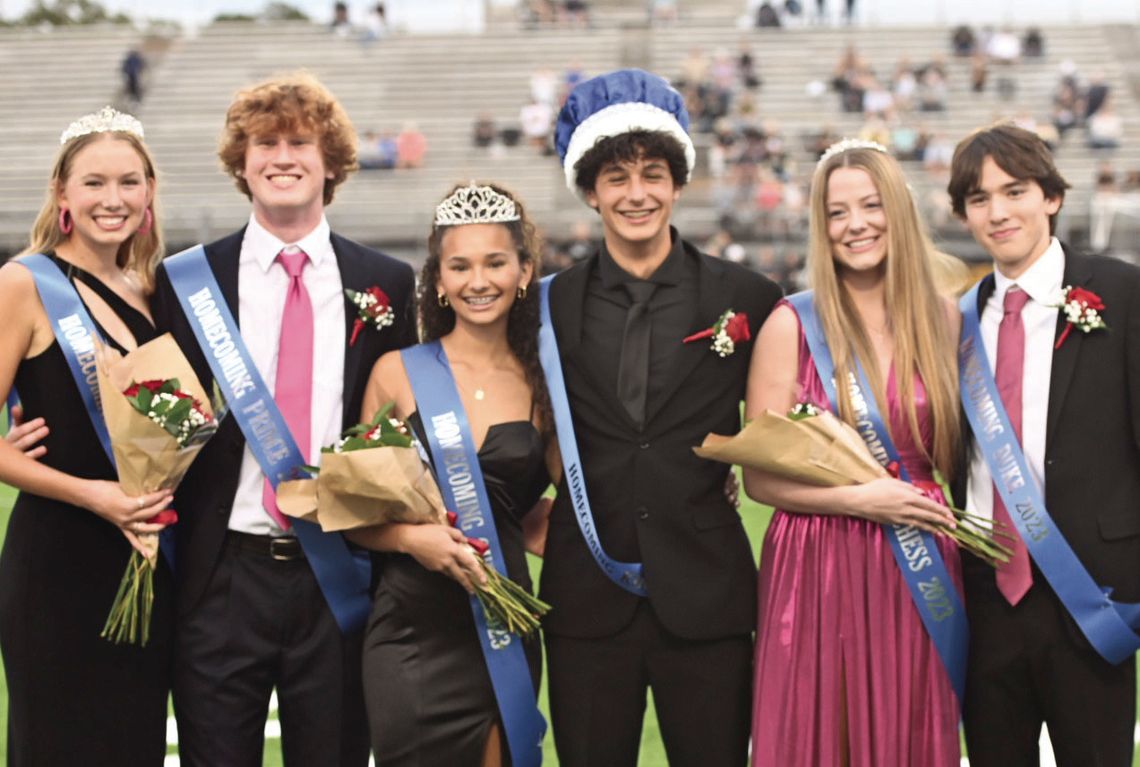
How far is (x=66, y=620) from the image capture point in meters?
3.66

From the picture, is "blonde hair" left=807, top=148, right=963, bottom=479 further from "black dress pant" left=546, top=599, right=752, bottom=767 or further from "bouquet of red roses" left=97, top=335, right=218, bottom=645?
"bouquet of red roses" left=97, top=335, right=218, bottom=645

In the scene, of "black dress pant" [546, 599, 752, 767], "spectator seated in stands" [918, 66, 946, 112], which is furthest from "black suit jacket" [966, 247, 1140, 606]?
"spectator seated in stands" [918, 66, 946, 112]

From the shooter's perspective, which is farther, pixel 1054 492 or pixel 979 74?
pixel 979 74

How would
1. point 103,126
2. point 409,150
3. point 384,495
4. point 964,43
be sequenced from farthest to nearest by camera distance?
point 964,43 → point 409,150 → point 103,126 → point 384,495

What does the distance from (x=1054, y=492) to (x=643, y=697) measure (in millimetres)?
1080

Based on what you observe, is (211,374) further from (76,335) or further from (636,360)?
(636,360)

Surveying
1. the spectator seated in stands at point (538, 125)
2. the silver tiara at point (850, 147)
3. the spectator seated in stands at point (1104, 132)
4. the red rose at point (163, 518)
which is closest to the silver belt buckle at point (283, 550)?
the red rose at point (163, 518)

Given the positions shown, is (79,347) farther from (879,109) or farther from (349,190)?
(879,109)

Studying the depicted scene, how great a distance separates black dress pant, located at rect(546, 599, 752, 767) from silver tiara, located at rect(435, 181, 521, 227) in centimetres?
100

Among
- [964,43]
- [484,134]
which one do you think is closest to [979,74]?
[964,43]

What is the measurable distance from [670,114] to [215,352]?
125 centimetres

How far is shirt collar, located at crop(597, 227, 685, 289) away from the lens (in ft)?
12.4

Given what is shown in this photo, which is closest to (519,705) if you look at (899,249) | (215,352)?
(215,352)

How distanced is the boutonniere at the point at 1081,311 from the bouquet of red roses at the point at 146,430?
201 centimetres
